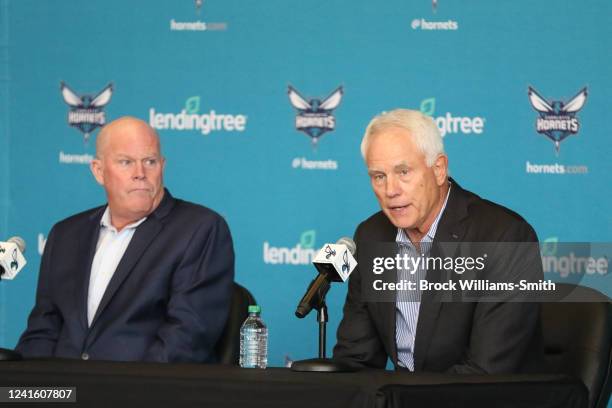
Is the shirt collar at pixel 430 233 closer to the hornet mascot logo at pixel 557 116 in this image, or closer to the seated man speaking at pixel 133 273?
the seated man speaking at pixel 133 273

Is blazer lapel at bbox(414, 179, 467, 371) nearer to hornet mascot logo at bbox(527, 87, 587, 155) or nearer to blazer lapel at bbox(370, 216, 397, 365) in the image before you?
blazer lapel at bbox(370, 216, 397, 365)

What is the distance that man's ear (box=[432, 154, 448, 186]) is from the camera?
3.49m

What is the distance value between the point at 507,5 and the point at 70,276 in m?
2.83

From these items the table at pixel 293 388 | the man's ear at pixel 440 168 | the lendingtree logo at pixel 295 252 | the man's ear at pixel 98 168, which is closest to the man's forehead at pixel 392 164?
the man's ear at pixel 440 168

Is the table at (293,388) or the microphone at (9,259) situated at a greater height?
the microphone at (9,259)

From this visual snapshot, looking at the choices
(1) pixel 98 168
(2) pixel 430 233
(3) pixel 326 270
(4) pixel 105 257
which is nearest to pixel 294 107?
(1) pixel 98 168

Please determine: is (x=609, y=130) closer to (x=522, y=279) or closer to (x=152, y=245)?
(x=522, y=279)

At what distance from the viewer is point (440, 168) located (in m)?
3.51

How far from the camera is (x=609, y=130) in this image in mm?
5277

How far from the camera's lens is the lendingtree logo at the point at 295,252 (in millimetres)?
5605

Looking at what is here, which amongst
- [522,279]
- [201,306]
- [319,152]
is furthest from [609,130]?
[201,306]

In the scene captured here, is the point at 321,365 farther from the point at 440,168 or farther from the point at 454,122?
the point at 454,122

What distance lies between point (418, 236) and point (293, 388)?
1.17 m

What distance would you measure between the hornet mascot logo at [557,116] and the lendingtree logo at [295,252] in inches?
53.7
